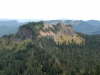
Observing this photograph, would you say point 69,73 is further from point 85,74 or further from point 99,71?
point 99,71

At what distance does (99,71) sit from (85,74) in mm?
41703

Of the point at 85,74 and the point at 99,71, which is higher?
the point at 99,71

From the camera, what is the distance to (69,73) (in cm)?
19875

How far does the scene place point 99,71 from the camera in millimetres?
149875

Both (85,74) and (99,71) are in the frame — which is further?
(85,74)

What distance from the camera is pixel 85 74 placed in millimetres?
190500

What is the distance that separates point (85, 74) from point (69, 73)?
15574 mm

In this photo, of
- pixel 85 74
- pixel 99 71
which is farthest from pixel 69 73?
pixel 99 71

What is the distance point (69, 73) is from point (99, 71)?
172 feet

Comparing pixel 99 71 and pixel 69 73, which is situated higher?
pixel 99 71

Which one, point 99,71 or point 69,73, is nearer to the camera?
point 99,71
